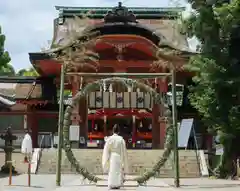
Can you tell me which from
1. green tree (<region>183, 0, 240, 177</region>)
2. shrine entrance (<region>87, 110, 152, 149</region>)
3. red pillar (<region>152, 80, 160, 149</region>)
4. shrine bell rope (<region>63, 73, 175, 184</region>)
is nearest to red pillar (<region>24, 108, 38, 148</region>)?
shrine entrance (<region>87, 110, 152, 149</region>)

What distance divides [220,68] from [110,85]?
7.29 meters

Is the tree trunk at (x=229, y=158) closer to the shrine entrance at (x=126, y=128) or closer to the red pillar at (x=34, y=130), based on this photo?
the shrine entrance at (x=126, y=128)

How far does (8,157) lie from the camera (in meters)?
18.5

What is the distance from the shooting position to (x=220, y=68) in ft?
56.3

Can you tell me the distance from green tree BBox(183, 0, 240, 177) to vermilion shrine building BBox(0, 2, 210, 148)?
4.66 metres

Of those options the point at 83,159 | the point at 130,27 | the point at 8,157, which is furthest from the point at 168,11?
the point at 8,157

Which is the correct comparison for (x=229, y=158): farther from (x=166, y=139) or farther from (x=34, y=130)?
(x=34, y=130)

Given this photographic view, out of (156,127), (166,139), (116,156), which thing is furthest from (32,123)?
(116,156)

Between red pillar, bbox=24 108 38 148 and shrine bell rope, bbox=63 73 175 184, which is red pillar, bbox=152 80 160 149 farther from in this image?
shrine bell rope, bbox=63 73 175 184

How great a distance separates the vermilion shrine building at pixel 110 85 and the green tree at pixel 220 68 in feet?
15.3

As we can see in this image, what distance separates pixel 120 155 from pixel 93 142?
18.6 metres

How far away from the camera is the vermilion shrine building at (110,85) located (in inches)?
1042

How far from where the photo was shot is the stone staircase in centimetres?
1975

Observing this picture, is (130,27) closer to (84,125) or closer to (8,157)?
(84,125)
